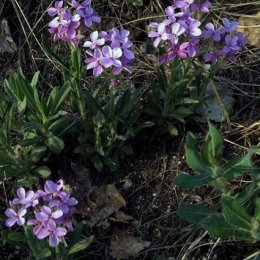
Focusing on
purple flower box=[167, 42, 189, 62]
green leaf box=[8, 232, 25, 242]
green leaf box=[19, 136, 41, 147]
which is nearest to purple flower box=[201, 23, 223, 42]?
purple flower box=[167, 42, 189, 62]

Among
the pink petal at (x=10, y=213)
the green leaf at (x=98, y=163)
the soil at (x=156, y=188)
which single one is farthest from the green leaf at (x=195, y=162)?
the pink petal at (x=10, y=213)

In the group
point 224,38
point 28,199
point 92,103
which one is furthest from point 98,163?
point 224,38

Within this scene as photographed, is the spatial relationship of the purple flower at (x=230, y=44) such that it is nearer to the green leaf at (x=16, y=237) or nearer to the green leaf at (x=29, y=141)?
the green leaf at (x=29, y=141)

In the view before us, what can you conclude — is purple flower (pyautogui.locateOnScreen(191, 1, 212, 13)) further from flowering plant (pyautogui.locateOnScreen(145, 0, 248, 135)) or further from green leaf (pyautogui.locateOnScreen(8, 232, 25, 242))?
green leaf (pyautogui.locateOnScreen(8, 232, 25, 242))

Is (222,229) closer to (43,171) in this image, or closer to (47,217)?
(47,217)

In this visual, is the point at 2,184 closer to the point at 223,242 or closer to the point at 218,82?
the point at 223,242

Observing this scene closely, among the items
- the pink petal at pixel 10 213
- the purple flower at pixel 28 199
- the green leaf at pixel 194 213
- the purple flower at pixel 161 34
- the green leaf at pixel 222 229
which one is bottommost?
the green leaf at pixel 194 213
